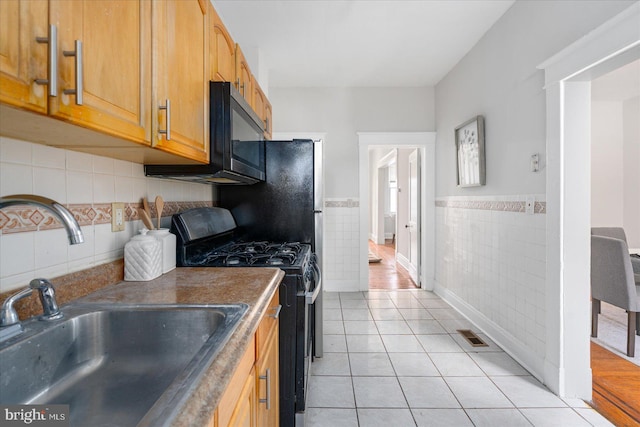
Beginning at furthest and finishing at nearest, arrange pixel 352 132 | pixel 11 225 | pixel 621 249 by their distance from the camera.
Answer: pixel 352 132 → pixel 621 249 → pixel 11 225

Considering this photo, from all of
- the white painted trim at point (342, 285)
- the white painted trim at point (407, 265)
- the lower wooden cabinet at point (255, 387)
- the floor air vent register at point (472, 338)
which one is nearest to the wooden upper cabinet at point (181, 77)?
the lower wooden cabinet at point (255, 387)

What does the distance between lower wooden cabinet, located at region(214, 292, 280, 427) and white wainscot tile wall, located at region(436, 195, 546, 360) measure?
1743 mm

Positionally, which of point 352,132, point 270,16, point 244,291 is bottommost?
point 244,291

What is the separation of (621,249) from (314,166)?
7.40 feet

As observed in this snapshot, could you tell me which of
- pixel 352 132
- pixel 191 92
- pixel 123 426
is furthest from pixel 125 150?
pixel 352 132

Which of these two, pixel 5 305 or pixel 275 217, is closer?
pixel 5 305

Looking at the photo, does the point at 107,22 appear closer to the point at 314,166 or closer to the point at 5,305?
the point at 5,305

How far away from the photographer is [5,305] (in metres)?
0.78

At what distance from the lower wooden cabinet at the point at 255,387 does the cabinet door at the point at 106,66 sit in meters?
0.64

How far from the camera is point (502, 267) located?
2.66 meters

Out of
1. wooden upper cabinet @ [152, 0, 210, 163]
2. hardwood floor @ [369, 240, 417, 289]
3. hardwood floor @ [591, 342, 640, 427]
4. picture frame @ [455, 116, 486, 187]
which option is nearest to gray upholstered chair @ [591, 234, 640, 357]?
hardwood floor @ [591, 342, 640, 427]

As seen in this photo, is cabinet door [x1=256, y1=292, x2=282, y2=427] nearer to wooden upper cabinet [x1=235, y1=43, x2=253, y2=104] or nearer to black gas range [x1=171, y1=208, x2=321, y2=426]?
black gas range [x1=171, y1=208, x2=321, y2=426]

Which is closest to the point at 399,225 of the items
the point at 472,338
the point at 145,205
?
the point at 472,338

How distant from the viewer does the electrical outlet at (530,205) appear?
224cm
